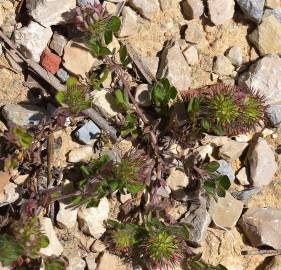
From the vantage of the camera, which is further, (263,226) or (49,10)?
(263,226)

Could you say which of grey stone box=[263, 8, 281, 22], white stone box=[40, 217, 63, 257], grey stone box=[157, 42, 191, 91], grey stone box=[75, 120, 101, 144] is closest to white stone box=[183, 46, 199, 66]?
grey stone box=[157, 42, 191, 91]

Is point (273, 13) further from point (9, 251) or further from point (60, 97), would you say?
point (9, 251)

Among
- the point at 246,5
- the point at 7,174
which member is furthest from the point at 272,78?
the point at 7,174

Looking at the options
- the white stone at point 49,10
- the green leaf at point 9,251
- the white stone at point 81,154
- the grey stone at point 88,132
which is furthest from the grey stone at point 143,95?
the green leaf at point 9,251

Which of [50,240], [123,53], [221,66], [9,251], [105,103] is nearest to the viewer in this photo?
[9,251]

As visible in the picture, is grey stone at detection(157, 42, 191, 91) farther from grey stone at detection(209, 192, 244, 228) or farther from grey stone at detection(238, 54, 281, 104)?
grey stone at detection(209, 192, 244, 228)

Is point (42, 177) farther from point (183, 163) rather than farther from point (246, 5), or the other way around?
point (246, 5)

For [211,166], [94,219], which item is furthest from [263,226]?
[94,219]

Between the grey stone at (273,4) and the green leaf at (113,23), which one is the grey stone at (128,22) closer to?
the green leaf at (113,23)
